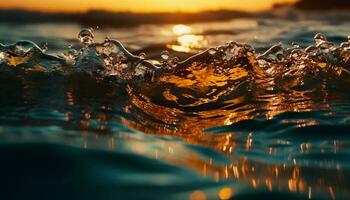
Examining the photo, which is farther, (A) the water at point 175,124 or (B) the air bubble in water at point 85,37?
(B) the air bubble in water at point 85,37

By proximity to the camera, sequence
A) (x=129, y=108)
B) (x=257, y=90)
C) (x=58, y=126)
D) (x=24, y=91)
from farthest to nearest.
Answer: (x=257, y=90) < (x=24, y=91) < (x=129, y=108) < (x=58, y=126)

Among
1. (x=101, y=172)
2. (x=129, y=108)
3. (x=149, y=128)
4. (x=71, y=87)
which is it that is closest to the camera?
(x=101, y=172)

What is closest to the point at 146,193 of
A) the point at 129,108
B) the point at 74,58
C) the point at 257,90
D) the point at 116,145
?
the point at 116,145

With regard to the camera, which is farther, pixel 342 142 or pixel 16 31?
pixel 16 31

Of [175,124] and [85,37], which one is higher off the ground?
[85,37]

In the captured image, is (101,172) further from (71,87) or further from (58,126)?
(71,87)

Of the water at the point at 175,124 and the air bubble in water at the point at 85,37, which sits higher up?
the air bubble in water at the point at 85,37

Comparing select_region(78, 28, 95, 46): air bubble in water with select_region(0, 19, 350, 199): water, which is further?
select_region(78, 28, 95, 46): air bubble in water

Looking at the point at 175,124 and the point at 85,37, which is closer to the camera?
the point at 175,124
